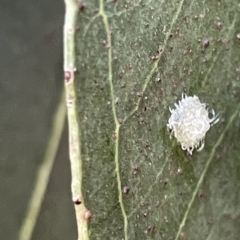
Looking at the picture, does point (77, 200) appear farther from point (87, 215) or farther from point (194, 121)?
point (194, 121)

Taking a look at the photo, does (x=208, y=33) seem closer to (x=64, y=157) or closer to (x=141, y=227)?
(x=141, y=227)

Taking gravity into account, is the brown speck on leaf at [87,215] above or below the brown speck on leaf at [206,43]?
below

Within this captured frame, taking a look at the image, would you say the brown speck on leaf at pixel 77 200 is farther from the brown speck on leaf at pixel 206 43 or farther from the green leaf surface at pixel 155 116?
the brown speck on leaf at pixel 206 43

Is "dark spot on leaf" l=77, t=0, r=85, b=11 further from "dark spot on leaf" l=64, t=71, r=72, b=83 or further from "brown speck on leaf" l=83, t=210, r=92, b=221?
"brown speck on leaf" l=83, t=210, r=92, b=221

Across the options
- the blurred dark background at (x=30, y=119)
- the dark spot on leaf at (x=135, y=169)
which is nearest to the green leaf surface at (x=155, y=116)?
the dark spot on leaf at (x=135, y=169)

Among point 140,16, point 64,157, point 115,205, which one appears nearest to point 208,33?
point 140,16

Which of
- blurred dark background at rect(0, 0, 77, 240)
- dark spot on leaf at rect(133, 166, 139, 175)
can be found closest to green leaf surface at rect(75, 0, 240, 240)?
dark spot on leaf at rect(133, 166, 139, 175)

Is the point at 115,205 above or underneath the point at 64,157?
underneath

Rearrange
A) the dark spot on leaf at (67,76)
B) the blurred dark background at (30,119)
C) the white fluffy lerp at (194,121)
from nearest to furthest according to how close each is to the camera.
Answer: the dark spot on leaf at (67,76) → the white fluffy lerp at (194,121) → the blurred dark background at (30,119)
